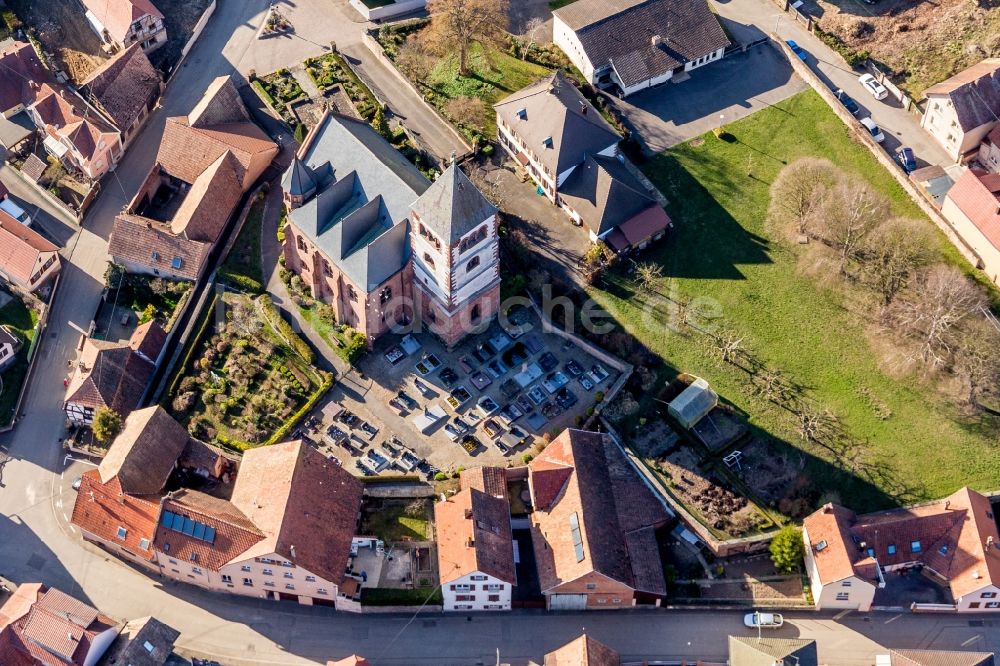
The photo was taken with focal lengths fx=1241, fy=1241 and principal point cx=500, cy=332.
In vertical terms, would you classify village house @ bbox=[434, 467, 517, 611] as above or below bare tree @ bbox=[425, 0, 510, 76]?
below

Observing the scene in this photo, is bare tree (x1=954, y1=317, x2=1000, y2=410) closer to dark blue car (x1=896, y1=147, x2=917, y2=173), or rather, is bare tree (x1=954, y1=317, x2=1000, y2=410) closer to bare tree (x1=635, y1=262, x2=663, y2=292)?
dark blue car (x1=896, y1=147, x2=917, y2=173)

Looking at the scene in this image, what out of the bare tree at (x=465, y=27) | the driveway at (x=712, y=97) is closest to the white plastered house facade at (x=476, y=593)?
the driveway at (x=712, y=97)

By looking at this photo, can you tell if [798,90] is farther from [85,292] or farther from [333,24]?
[85,292]

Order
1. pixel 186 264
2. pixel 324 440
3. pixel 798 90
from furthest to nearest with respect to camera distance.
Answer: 1. pixel 798 90
2. pixel 186 264
3. pixel 324 440

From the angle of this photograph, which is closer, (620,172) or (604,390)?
(604,390)

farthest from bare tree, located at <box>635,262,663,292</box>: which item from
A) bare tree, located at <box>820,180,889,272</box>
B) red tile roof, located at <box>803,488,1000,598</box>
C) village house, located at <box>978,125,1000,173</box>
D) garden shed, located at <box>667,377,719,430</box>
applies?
village house, located at <box>978,125,1000,173</box>

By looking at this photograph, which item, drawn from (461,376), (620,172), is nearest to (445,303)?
(461,376)
